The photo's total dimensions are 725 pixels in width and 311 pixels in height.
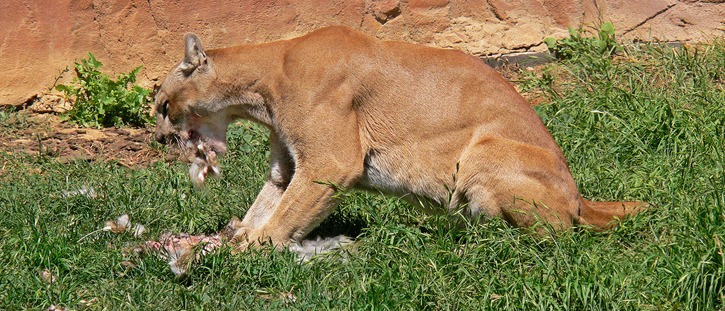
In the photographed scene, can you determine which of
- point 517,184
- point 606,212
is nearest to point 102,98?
point 517,184

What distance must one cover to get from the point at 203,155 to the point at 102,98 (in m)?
2.28

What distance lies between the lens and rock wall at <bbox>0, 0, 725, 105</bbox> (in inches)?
345

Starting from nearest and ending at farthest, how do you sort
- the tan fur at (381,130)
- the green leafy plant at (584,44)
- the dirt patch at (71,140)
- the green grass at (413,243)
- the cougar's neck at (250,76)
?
the green grass at (413,243), the tan fur at (381,130), the cougar's neck at (250,76), the dirt patch at (71,140), the green leafy plant at (584,44)

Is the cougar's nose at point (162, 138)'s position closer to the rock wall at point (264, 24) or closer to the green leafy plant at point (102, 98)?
the green leafy plant at point (102, 98)

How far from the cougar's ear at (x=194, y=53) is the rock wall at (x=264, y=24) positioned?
270cm

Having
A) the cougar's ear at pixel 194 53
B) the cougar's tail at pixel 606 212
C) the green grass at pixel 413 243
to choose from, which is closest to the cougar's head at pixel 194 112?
the cougar's ear at pixel 194 53

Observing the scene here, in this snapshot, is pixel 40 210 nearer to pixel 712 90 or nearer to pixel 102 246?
pixel 102 246

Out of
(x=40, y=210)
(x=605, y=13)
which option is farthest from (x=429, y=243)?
(x=605, y=13)

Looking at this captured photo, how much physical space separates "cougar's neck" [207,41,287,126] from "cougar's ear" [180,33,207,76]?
Result: 0.26ft

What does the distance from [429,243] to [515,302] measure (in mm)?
906

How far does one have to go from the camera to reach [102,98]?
8781 mm

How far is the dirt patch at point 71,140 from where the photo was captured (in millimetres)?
8195

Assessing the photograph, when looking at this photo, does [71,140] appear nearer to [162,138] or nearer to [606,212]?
[162,138]

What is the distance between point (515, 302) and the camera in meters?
4.83
